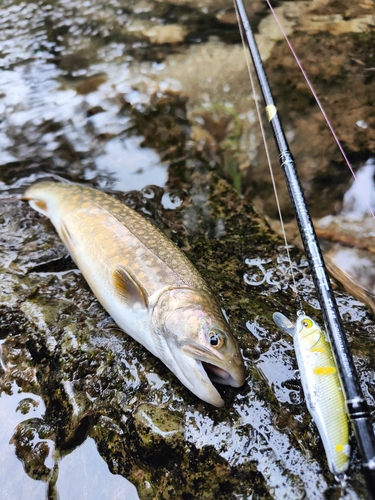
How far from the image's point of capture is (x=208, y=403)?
2273 millimetres

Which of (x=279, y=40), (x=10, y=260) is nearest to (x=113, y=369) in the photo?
(x=10, y=260)

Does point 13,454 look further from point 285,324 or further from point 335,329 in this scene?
point 335,329

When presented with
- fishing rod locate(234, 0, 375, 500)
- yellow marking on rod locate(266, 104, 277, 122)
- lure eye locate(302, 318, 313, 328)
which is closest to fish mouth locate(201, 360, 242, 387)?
lure eye locate(302, 318, 313, 328)

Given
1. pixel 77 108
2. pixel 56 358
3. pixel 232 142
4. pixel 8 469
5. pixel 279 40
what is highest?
→ pixel 279 40

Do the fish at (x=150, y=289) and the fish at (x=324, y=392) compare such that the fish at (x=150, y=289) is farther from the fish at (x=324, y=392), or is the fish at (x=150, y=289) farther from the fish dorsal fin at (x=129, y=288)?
the fish at (x=324, y=392)

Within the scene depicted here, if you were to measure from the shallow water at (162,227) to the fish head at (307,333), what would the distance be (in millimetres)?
355

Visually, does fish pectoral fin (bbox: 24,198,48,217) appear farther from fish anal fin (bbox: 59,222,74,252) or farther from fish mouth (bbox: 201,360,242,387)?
fish mouth (bbox: 201,360,242,387)

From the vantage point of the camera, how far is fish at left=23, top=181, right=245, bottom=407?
2273 mm

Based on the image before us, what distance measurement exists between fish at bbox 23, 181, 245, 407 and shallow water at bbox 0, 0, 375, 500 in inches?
6.3

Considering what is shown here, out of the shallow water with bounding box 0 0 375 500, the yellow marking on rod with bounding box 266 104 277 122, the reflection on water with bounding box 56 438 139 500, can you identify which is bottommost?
the reflection on water with bounding box 56 438 139 500

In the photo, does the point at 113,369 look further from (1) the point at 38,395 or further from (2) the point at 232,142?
(2) the point at 232,142

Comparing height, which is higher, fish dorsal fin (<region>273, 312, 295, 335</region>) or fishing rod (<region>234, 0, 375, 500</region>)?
fishing rod (<region>234, 0, 375, 500</region>)

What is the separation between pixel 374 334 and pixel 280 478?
1.23 metres

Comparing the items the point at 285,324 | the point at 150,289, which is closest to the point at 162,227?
the point at 150,289
